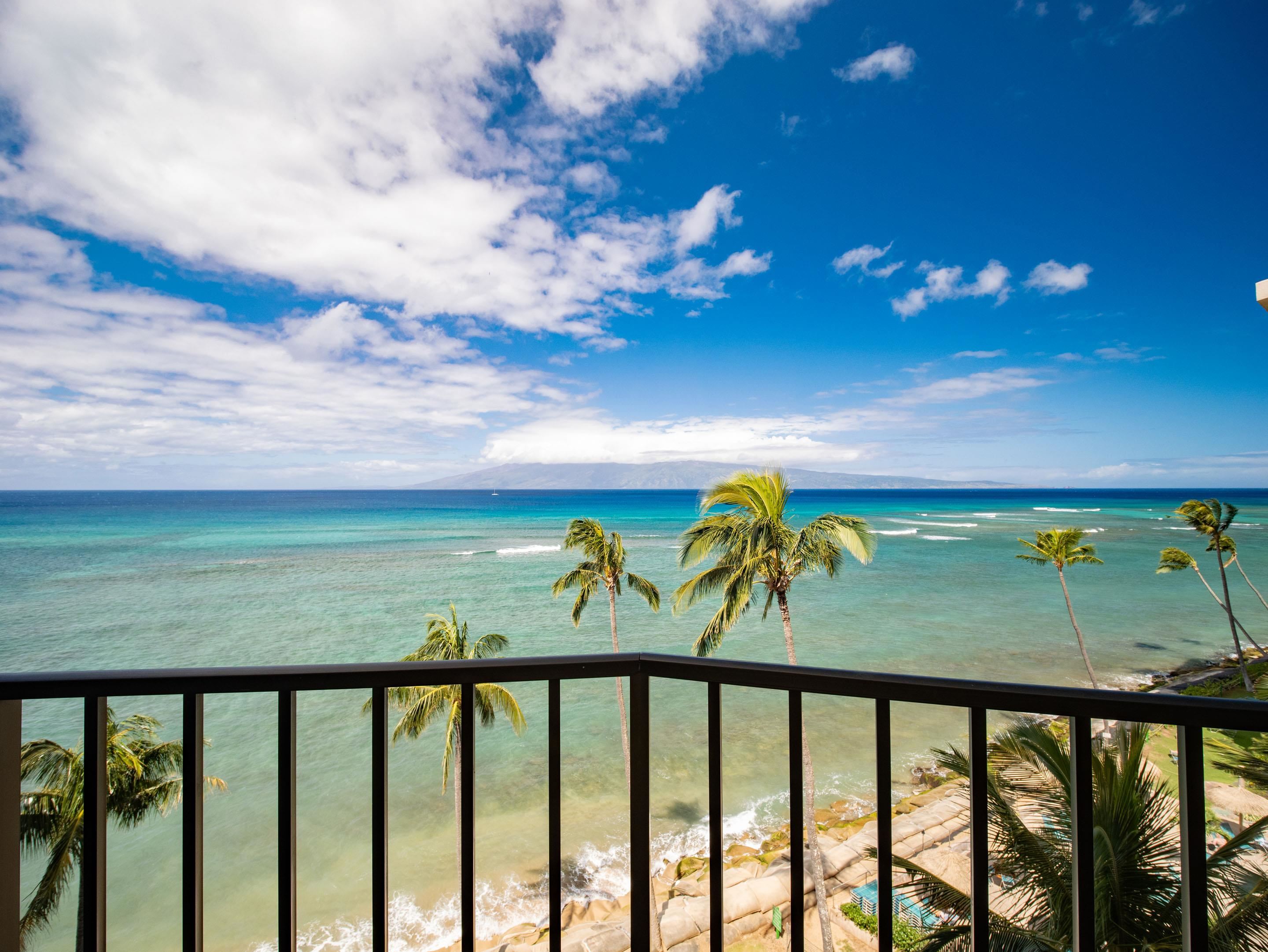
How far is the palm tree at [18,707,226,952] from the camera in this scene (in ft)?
15.6

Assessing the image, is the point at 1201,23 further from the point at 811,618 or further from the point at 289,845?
the point at 811,618

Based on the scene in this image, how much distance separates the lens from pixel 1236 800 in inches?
318

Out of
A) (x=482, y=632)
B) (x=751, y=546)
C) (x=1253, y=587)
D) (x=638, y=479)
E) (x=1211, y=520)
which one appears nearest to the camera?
(x=751, y=546)

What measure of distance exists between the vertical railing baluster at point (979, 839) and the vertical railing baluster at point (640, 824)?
0.58m

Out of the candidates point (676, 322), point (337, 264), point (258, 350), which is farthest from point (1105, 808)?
point (258, 350)

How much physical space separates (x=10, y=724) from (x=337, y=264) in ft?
51.0

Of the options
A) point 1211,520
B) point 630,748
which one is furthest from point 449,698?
point 1211,520

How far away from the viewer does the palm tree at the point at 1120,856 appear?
2.26 meters

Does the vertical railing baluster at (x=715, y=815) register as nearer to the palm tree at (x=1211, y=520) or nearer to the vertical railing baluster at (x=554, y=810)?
the vertical railing baluster at (x=554, y=810)

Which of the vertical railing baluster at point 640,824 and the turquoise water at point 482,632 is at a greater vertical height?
the vertical railing baluster at point 640,824

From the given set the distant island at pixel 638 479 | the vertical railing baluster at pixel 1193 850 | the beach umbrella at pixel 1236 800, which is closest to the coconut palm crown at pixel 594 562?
the beach umbrella at pixel 1236 800

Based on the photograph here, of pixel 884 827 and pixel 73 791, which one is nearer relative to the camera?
pixel 884 827

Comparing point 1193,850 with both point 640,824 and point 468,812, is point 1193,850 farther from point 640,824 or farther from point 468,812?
point 468,812

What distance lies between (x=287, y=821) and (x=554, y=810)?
50 centimetres
